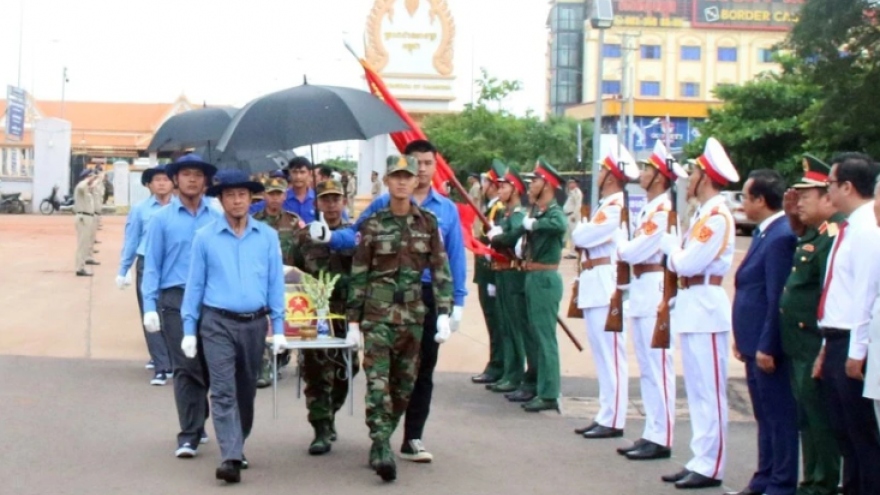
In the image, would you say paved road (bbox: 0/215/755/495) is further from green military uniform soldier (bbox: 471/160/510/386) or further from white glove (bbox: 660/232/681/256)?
white glove (bbox: 660/232/681/256)

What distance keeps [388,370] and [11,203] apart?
162 feet

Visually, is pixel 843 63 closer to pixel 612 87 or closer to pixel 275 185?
pixel 275 185

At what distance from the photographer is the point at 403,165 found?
8.53 m

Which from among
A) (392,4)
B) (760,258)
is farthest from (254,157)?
(392,4)

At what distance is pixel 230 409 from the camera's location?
8195mm

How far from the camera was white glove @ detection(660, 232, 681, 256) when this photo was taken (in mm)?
8625

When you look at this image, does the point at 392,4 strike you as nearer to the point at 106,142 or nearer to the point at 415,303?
the point at 415,303

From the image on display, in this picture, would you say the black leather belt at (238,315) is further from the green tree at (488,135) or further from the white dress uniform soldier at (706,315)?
the green tree at (488,135)

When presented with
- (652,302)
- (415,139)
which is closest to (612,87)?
(415,139)

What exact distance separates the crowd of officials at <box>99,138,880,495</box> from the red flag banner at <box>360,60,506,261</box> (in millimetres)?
1074

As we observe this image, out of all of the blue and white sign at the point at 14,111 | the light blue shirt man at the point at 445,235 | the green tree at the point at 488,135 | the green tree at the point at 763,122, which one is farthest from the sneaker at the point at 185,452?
the blue and white sign at the point at 14,111

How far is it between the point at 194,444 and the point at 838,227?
441 cm

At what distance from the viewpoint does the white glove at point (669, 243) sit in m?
8.62

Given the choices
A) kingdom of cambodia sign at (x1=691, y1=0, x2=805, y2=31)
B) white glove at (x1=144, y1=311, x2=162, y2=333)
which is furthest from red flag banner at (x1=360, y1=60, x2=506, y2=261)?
kingdom of cambodia sign at (x1=691, y1=0, x2=805, y2=31)
